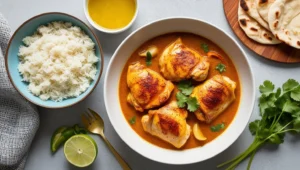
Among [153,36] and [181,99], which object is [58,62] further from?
[181,99]

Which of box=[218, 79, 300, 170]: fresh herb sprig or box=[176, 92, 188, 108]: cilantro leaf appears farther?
box=[218, 79, 300, 170]: fresh herb sprig

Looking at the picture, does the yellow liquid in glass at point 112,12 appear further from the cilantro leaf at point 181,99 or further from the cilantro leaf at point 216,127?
the cilantro leaf at point 216,127

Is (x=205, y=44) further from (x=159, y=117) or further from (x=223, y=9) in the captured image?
(x=159, y=117)

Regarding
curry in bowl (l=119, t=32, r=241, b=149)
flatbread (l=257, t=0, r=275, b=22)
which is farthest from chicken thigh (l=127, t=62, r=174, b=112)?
flatbread (l=257, t=0, r=275, b=22)

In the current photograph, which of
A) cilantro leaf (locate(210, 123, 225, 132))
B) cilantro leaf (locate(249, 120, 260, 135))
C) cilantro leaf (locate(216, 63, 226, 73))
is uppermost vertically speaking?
cilantro leaf (locate(216, 63, 226, 73))

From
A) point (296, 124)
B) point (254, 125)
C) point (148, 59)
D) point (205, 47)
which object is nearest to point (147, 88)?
point (148, 59)

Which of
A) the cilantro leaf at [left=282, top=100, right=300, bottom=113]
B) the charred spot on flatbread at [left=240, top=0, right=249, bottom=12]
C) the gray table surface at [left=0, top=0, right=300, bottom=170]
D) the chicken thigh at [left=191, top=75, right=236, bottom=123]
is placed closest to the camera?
the chicken thigh at [left=191, top=75, right=236, bottom=123]

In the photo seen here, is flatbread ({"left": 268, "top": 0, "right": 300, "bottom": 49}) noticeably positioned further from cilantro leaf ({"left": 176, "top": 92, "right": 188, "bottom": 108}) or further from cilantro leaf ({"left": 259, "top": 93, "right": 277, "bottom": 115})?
cilantro leaf ({"left": 176, "top": 92, "right": 188, "bottom": 108})
